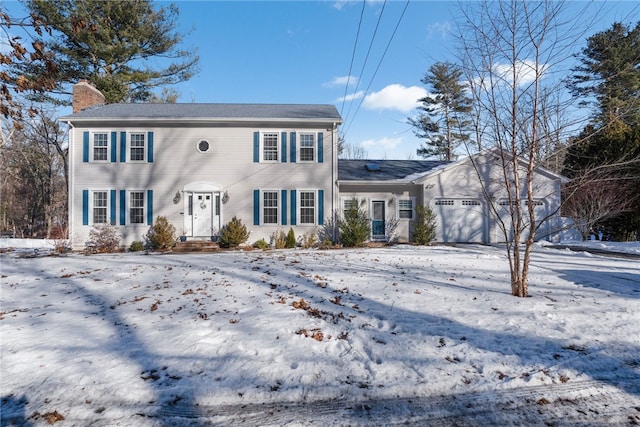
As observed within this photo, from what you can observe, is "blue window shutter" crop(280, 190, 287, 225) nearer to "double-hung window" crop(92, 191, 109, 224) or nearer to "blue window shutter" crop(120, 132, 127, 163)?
"blue window shutter" crop(120, 132, 127, 163)

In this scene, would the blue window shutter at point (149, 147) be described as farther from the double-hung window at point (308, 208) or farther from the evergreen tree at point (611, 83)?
the evergreen tree at point (611, 83)

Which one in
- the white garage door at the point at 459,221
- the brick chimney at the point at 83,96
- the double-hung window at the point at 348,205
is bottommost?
the white garage door at the point at 459,221

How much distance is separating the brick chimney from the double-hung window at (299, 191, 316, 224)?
11.0 meters

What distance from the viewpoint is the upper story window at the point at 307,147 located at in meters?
13.5

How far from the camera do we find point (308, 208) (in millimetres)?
13547

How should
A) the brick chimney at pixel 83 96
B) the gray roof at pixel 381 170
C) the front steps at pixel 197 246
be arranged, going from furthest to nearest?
1. the gray roof at pixel 381 170
2. the brick chimney at pixel 83 96
3. the front steps at pixel 197 246

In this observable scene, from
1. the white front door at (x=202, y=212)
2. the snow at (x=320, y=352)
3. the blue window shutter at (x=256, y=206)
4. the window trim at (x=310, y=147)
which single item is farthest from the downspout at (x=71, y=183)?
the window trim at (x=310, y=147)

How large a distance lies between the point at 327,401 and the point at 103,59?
23323 mm

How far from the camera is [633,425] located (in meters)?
2.26

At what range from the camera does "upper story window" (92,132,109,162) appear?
43.1 ft

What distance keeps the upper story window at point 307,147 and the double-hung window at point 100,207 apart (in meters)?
8.29

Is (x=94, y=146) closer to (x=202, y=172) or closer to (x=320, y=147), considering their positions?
(x=202, y=172)

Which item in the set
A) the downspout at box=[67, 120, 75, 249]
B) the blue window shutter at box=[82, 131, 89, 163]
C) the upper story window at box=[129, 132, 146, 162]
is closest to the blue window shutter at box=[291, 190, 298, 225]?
the upper story window at box=[129, 132, 146, 162]

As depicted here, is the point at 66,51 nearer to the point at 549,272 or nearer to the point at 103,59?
the point at 103,59
